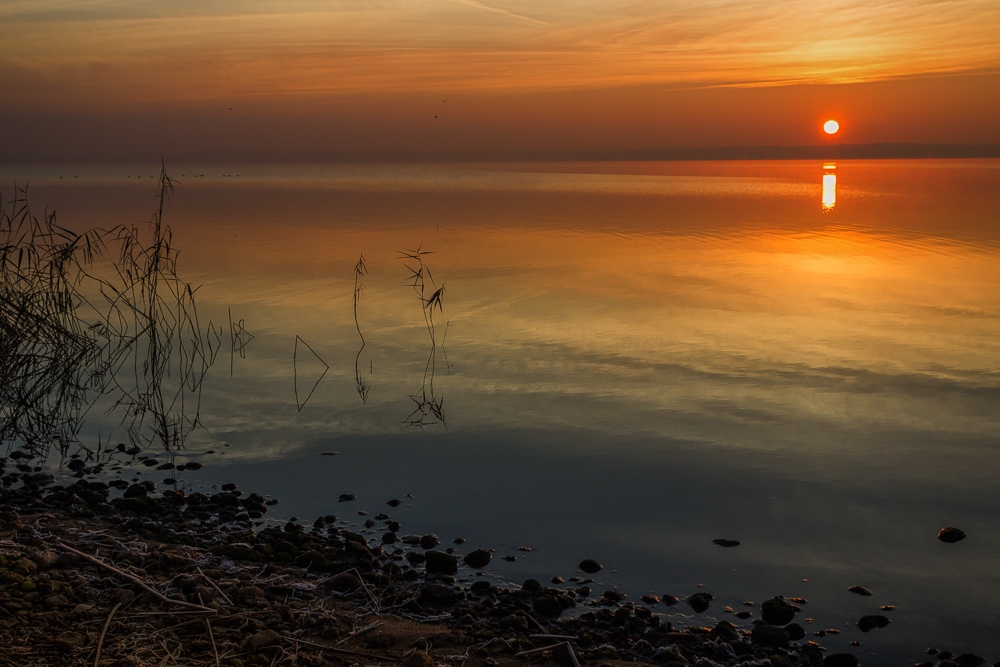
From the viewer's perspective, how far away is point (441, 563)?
648 centimetres

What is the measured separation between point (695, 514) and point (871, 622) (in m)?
1.96

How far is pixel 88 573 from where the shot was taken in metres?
5.73

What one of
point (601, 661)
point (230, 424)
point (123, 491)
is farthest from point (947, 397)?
point (123, 491)

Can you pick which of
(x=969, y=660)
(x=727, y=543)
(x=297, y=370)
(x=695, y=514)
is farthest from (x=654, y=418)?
(x=297, y=370)

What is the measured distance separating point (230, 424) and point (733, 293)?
11.2m

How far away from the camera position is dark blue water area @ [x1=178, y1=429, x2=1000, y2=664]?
621cm

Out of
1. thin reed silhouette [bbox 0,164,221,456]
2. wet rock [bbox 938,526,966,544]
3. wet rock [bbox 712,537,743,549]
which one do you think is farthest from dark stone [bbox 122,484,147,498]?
wet rock [bbox 938,526,966,544]

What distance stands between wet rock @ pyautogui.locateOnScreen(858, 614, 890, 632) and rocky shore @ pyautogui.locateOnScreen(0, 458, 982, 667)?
2 cm

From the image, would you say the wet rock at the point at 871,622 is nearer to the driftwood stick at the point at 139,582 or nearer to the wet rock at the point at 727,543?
the wet rock at the point at 727,543

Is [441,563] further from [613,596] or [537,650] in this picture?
[537,650]

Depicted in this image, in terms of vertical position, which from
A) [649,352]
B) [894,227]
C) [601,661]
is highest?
[894,227]

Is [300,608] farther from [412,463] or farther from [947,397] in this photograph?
[947,397]

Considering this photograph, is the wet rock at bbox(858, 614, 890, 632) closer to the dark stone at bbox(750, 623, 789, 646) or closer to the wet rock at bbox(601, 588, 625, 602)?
the dark stone at bbox(750, 623, 789, 646)

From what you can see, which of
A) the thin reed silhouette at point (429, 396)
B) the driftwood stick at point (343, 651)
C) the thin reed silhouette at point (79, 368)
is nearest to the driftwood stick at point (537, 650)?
the driftwood stick at point (343, 651)
